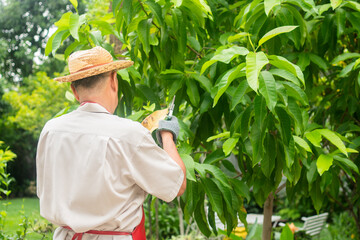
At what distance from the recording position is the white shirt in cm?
166

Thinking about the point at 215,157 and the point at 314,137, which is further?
the point at 215,157

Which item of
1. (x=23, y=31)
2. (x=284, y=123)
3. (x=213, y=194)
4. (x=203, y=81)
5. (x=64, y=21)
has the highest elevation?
(x=64, y=21)

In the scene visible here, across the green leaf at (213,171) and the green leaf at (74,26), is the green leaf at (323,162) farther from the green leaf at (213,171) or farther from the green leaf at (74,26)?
the green leaf at (74,26)

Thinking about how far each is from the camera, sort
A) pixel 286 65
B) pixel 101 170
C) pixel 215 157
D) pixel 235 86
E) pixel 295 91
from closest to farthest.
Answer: pixel 101 170
pixel 286 65
pixel 295 91
pixel 235 86
pixel 215 157

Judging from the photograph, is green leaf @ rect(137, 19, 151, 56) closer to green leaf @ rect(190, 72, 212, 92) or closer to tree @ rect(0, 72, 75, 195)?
green leaf @ rect(190, 72, 212, 92)

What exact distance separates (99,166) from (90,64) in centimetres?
42

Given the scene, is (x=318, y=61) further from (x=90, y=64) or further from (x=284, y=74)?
(x=90, y=64)

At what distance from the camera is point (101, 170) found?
5.41 feet

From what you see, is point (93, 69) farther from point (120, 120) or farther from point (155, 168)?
point (155, 168)

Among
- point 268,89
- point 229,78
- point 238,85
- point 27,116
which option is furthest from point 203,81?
point 27,116

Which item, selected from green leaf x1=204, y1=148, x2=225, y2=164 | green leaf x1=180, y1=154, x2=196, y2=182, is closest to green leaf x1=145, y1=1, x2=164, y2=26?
green leaf x1=180, y1=154, x2=196, y2=182

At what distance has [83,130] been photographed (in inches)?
67.1

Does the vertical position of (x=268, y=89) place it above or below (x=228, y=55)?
below

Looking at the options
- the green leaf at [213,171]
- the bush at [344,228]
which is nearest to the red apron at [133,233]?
the green leaf at [213,171]
